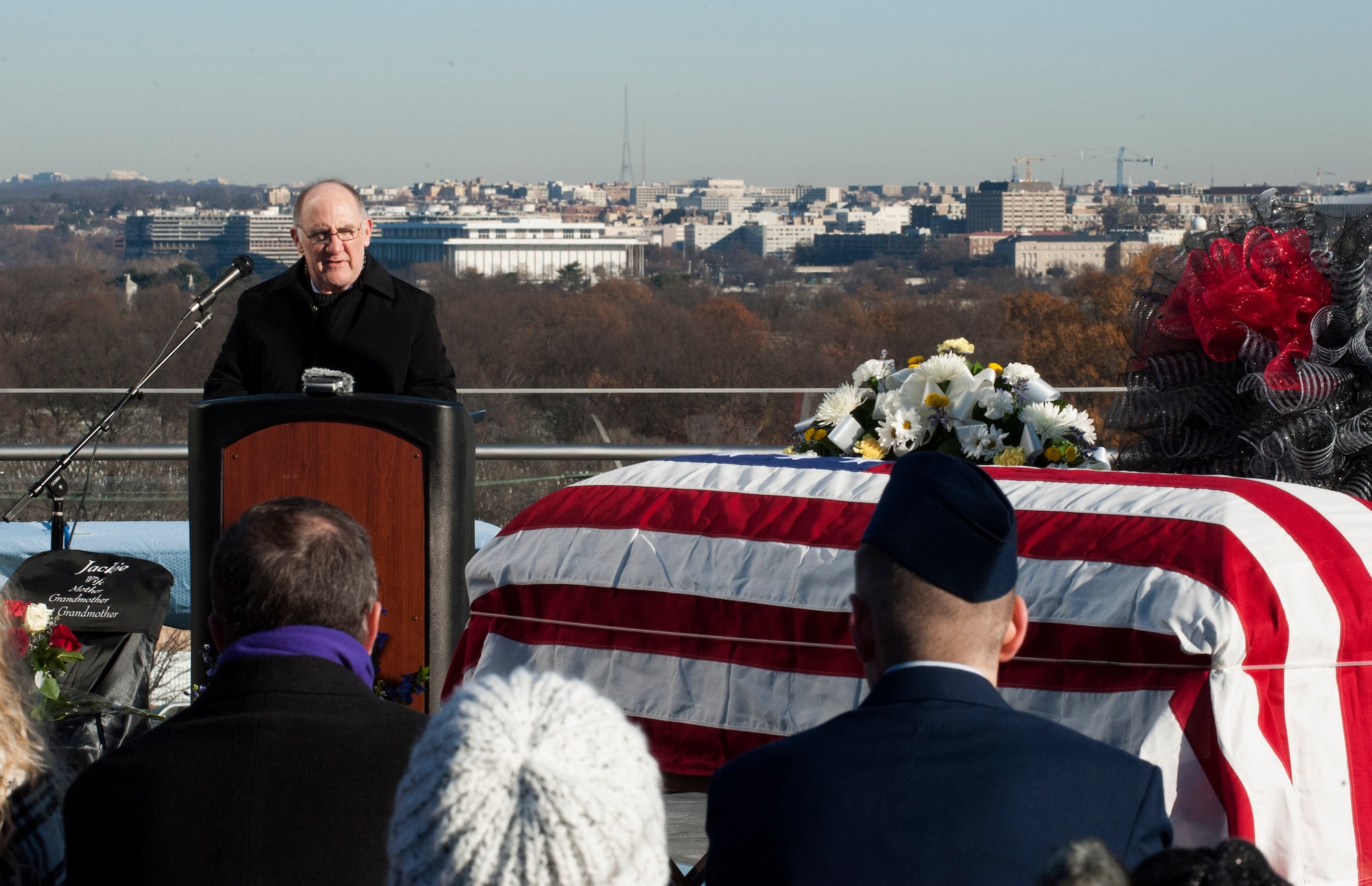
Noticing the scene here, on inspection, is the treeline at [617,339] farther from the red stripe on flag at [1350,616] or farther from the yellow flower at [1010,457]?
the red stripe on flag at [1350,616]

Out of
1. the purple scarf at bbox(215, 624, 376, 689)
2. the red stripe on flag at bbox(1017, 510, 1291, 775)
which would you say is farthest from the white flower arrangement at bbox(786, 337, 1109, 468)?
the purple scarf at bbox(215, 624, 376, 689)

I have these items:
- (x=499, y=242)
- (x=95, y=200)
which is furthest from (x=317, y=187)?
(x=499, y=242)

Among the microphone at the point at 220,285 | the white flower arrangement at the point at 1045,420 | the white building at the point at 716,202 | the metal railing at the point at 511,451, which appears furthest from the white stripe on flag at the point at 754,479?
the white building at the point at 716,202

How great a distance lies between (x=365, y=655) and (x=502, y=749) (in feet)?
2.39

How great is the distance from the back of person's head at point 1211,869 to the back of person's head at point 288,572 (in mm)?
1072

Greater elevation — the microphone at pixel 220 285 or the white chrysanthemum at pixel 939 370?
the microphone at pixel 220 285

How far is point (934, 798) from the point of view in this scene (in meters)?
1.36

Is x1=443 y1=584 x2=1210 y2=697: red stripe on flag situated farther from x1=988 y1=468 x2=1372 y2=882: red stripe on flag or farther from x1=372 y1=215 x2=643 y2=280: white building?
x1=372 y1=215 x2=643 y2=280: white building

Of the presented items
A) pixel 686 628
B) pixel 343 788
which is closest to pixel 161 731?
pixel 343 788

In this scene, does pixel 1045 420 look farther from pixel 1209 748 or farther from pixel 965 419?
pixel 1209 748

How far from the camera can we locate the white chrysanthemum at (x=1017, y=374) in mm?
3436

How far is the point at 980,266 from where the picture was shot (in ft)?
153

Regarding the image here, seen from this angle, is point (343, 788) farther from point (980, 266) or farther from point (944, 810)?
point (980, 266)

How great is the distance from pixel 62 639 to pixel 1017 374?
2216mm
